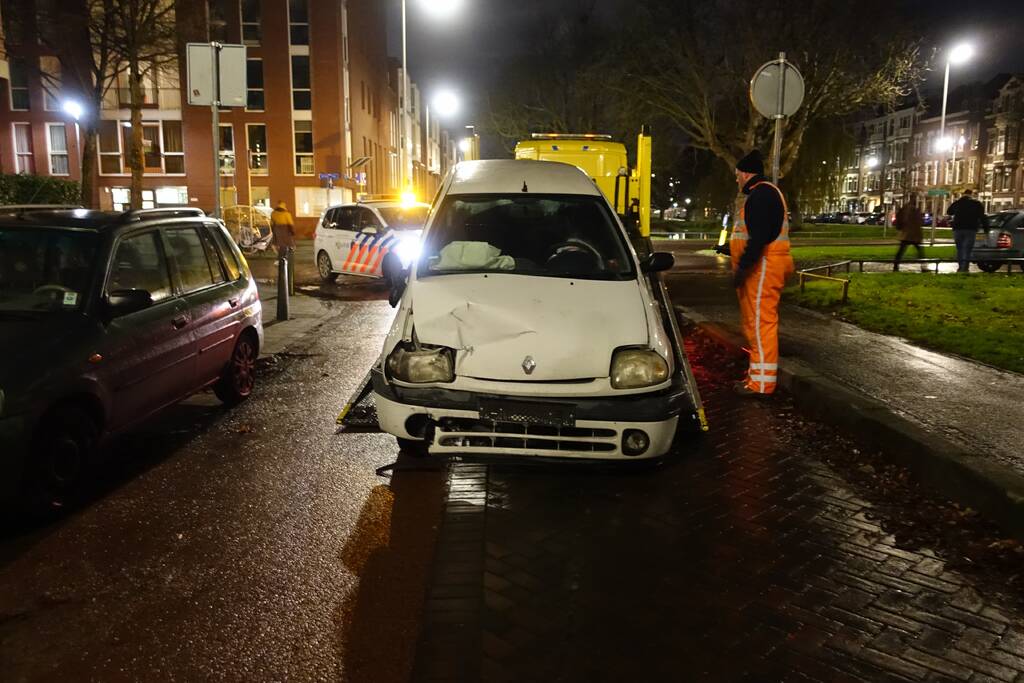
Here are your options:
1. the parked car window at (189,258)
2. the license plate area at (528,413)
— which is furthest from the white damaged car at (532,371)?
the parked car window at (189,258)

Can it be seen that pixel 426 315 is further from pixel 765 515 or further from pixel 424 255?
pixel 765 515

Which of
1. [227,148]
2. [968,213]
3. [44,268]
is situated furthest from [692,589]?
[227,148]

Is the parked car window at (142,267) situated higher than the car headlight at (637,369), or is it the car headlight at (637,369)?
the parked car window at (142,267)

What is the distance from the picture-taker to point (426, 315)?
191 inches

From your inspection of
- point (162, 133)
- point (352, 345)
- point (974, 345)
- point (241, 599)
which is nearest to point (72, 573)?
point (241, 599)

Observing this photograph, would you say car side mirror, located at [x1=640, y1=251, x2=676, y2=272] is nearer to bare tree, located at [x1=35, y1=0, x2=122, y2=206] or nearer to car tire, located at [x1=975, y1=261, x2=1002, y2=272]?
car tire, located at [x1=975, y1=261, x2=1002, y2=272]

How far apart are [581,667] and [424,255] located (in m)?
3.33

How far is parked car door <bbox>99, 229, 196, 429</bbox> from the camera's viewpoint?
5137 millimetres

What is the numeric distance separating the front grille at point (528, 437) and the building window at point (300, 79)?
41696 millimetres

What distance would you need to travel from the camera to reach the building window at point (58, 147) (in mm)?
42844

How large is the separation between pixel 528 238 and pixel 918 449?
3158 millimetres

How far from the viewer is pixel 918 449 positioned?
506cm

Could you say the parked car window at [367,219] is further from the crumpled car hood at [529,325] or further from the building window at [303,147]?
the building window at [303,147]

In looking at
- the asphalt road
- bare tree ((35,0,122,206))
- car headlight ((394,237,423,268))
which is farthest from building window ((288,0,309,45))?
the asphalt road
